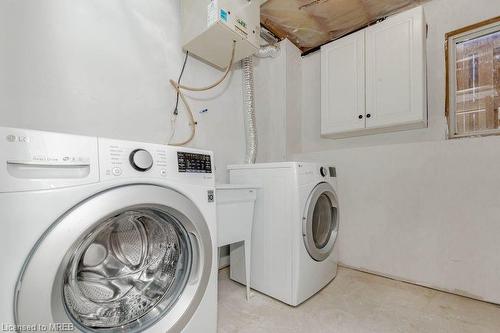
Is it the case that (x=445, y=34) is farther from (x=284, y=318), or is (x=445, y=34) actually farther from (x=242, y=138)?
(x=284, y=318)

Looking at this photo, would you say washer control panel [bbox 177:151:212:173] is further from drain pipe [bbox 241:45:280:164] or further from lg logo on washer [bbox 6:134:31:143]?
drain pipe [bbox 241:45:280:164]

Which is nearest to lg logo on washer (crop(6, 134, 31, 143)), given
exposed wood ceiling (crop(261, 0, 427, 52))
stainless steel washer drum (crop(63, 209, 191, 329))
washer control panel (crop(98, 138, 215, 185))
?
washer control panel (crop(98, 138, 215, 185))

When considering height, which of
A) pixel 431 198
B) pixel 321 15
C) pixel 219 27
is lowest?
pixel 431 198

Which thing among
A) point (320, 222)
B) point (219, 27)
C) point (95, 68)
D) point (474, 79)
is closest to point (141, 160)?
→ point (95, 68)

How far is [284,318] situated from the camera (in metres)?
1.27

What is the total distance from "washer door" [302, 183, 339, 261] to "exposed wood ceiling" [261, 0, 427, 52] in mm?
1487

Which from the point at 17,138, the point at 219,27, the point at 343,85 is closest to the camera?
the point at 17,138

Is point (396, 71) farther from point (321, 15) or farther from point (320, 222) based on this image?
point (320, 222)

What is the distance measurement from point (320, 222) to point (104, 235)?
4.38 feet

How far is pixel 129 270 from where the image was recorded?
899 mm

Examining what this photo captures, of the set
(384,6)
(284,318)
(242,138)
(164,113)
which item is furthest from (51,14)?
(384,6)

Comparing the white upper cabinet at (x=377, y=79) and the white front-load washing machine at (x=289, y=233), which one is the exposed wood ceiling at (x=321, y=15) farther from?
the white front-load washing machine at (x=289, y=233)

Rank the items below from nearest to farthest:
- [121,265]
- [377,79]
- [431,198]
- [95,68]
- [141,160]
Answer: [141,160] < [121,265] < [95,68] < [431,198] < [377,79]

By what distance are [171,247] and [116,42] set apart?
1.26m
